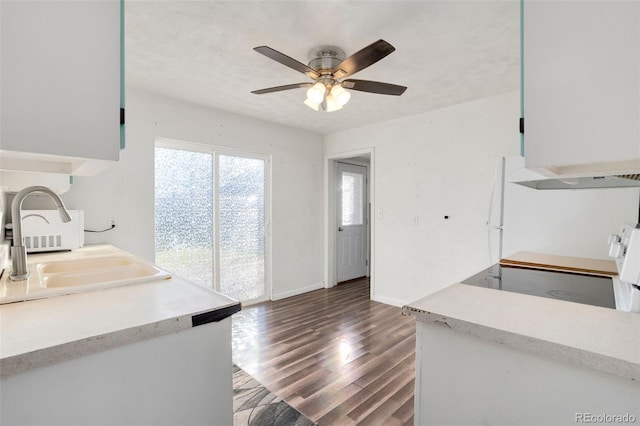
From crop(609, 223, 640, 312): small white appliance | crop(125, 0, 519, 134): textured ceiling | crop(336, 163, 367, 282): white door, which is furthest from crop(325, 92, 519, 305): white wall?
crop(609, 223, 640, 312): small white appliance

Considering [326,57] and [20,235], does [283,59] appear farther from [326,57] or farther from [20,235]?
[20,235]

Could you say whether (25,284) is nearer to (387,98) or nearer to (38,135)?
(38,135)

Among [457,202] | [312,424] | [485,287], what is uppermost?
[457,202]

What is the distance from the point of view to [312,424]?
5.51 ft

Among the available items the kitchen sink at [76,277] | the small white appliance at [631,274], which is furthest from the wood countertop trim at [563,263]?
the kitchen sink at [76,277]

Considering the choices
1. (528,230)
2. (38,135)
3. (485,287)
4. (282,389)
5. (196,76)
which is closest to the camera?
(38,135)

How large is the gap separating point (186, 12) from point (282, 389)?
242 cm

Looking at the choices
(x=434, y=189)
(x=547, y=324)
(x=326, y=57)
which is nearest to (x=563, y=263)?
(x=547, y=324)

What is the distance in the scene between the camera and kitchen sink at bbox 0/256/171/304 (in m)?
1.08

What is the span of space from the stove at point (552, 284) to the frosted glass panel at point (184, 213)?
111 inches

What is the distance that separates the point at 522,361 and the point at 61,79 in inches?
57.6

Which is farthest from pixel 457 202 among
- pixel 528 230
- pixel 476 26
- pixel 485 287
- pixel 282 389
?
pixel 282 389

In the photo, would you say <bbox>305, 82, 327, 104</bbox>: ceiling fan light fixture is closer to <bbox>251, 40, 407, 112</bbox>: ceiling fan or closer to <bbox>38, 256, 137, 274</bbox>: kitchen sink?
<bbox>251, 40, 407, 112</bbox>: ceiling fan

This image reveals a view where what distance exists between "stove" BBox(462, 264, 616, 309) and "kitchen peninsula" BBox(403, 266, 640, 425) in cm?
13
